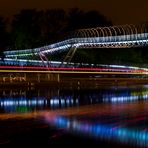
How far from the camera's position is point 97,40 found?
313ft

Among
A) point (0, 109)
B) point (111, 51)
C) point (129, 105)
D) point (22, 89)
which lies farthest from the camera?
point (111, 51)

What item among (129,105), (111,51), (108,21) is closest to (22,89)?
(129,105)

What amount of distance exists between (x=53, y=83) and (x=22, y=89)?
643cm

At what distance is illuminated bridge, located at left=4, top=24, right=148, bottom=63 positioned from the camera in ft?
289

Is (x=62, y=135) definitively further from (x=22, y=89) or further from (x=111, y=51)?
(x=111, y=51)

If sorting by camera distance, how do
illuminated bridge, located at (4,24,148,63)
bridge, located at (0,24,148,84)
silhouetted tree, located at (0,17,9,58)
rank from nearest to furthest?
bridge, located at (0,24,148,84) < illuminated bridge, located at (4,24,148,63) < silhouetted tree, located at (0,17,9,58)

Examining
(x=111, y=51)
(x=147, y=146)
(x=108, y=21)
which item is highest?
(x=108, y=21)

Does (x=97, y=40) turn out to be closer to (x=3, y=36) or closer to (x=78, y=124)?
(x=3, y=36)

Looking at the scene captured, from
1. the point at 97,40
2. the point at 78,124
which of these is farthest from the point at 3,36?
the point at 78,124

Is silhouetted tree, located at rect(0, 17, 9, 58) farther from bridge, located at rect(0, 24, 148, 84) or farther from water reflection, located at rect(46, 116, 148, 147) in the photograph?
water reflection, located at rect(46, 116, 148, 147)

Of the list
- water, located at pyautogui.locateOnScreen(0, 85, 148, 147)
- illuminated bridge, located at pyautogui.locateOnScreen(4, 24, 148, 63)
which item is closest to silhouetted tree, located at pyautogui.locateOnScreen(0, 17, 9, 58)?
illuminated bridge, located at pyautogui.locateOnScreen(4, 24, 148, 63)

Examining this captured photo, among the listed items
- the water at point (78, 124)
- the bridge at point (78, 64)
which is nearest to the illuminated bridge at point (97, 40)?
the bridge at point (78, 64)

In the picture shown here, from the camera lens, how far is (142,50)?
128750 millimetres

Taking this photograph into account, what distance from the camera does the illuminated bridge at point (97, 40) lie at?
88000mm
